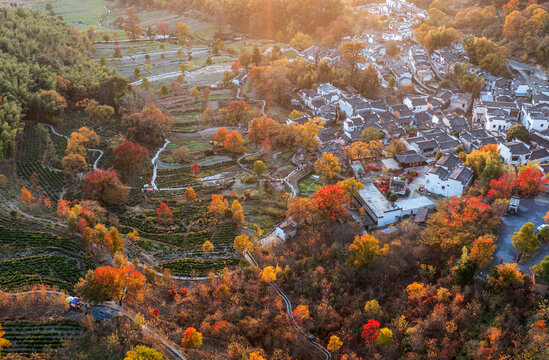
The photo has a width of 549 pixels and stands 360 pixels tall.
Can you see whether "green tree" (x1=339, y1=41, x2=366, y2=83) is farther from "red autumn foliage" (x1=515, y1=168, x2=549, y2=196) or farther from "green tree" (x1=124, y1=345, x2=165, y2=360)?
"green tree" (x1=124, y1=345, x2=165, y2=360)

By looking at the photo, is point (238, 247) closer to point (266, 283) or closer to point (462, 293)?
point (266, 283)

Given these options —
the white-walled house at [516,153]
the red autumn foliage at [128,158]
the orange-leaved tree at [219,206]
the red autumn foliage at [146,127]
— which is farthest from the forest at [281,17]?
the orange-leaved tree at [219,206]

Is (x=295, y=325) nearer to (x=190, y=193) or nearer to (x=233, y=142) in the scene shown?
(x=190, y=193)

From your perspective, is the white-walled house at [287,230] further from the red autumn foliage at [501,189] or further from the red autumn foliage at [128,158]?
the red autumn foliage at [128,158]

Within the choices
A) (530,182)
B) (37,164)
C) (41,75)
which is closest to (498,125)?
(530,182)

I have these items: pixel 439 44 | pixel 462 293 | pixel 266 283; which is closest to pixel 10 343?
pixel 266 283
